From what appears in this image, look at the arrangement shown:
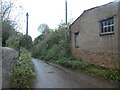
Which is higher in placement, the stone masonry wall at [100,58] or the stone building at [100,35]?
the stone building at [100,35]

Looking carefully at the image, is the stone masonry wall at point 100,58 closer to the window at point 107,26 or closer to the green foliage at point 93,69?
the green foliage at point 93,69

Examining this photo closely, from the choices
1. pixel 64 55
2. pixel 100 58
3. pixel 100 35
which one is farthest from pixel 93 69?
pixel 64 55

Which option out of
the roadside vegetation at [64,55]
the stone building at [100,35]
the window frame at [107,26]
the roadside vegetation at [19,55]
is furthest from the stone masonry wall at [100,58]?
the roadside vegetation at [19,55]

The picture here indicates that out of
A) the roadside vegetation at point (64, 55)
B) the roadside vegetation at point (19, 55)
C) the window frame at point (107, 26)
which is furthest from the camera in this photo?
the window frame at point (107, 26)

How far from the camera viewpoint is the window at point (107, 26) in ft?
52.8

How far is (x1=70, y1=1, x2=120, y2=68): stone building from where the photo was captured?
1530cm

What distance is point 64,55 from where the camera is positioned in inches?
926

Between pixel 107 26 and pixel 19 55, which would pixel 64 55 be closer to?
pixel 19 55

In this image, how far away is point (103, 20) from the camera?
1708 centimetres

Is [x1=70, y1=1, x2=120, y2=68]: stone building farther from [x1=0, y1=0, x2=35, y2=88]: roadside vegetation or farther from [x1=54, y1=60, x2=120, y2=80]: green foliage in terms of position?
[x1=0, y1=0, x2=35, y2=88]: roadside vegetation

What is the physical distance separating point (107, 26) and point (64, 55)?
7944 millimetres

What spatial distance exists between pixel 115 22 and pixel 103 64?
335cm

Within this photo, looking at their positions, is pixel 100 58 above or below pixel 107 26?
below

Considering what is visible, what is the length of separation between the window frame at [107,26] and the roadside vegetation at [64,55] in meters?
2.79
